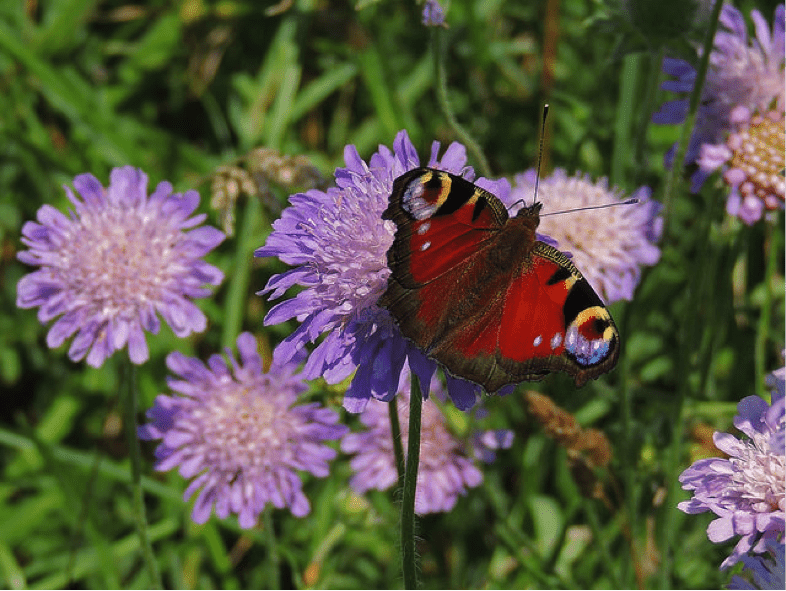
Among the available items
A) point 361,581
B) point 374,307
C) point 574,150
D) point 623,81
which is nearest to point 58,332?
point 374,307

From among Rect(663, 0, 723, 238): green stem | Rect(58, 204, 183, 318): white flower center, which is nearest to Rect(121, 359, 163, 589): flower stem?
Rect(58, 204, 183, 318): white flower center

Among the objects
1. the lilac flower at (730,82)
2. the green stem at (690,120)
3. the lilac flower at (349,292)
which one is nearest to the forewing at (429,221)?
the lilac flower at (349,292)

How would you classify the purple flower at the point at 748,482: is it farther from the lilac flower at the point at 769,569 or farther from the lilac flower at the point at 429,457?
the lilac flower at the point at 429,457

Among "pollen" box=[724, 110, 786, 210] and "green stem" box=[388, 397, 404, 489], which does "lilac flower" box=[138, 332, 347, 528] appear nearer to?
"green stem" box=[388, 397, 404, 489]

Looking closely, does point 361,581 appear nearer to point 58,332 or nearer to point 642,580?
point 642,580

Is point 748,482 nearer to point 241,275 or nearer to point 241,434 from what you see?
point 241,434

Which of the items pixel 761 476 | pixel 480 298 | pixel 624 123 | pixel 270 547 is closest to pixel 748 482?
pixel 761 476

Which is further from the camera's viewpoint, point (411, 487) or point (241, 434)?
point (241, 434)

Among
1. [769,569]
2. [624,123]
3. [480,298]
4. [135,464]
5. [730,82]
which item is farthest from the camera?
[624,123]
